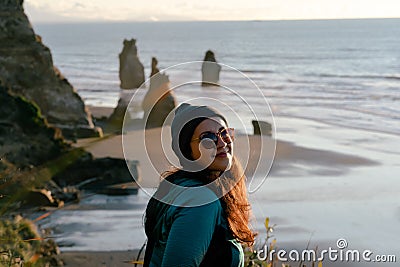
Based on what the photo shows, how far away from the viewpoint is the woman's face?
2.53m

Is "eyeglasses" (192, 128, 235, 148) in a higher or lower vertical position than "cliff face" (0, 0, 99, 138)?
higher

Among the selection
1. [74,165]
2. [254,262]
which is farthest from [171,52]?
[254,262]

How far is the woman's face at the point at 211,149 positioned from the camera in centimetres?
253

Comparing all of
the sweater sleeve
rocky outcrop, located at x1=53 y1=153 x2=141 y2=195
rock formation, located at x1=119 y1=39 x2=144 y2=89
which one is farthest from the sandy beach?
rock formation, located at x1=119 y1=39 x2=144 y2=89

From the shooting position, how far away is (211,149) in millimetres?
2529

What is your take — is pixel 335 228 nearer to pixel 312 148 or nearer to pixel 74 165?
pixel 74 165

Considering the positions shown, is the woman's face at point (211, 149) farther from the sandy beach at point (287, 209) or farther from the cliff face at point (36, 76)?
the cliff face at point (36, 76)

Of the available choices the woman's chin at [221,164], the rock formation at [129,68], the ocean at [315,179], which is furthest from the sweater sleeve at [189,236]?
the rock formation at [129,68]

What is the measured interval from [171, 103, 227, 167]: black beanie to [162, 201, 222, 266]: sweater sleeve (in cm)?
30

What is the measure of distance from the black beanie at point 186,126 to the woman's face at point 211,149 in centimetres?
2

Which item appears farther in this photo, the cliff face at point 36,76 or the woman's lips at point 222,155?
the cliff face at point 36,76

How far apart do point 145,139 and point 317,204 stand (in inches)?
446

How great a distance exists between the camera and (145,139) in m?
2.91

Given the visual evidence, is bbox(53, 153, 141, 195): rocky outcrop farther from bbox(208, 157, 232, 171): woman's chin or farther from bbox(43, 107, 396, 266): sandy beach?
→ bbox(208, 157, 232, 171): woman's chin
